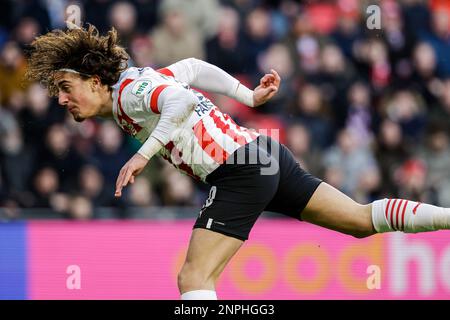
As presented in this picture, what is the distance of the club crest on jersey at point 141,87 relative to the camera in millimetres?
5066

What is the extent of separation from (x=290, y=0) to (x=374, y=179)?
7.39 ft

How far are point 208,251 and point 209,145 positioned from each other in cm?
56

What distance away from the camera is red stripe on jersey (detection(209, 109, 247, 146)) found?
5191 mm

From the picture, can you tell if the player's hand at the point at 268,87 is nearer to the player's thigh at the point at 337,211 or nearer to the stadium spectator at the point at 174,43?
the player's thigh at the point at 337,211

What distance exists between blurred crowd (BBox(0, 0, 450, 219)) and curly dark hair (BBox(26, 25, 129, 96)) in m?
2.98

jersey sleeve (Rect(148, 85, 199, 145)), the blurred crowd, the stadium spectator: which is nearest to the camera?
jersey sleeve (Rect(148, 85, 199, 145))

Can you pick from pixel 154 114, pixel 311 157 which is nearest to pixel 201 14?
pixel 311 157

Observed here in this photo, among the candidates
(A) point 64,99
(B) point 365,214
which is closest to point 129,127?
(A) point 64,99

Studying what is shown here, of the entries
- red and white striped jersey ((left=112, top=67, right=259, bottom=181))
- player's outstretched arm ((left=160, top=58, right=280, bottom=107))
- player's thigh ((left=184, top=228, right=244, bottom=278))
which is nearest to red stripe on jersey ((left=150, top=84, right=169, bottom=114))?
red and white striped jersey ((left=112, top=67, right=259, bottom=181))

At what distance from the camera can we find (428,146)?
30.9 ft

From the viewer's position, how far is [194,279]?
494 cm

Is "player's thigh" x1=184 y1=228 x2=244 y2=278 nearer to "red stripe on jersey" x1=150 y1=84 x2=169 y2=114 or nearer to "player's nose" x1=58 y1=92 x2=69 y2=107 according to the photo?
"red stripe on jersey" x1=150 y1=84 x2=169 y2=114

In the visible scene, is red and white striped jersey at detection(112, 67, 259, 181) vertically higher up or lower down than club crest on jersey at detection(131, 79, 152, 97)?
lower down

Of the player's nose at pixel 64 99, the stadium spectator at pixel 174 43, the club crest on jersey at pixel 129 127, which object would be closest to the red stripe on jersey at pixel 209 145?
the club crest on jersey at pixel 129 127
